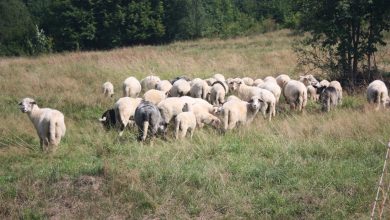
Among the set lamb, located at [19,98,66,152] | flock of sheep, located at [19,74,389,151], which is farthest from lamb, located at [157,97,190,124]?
lamb, located at [19,98,66,152]

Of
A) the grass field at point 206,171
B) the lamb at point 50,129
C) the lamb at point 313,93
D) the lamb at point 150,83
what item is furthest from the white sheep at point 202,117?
the lamb at point 150,83

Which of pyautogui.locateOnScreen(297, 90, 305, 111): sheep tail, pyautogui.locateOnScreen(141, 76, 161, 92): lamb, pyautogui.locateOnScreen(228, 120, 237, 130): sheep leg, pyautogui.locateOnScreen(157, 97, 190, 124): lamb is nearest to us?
pyautogui.locateOnScreen(228, 120, 237, 130): sheep leg

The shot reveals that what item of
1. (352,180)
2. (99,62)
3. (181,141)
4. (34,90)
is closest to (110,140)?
(181,141)

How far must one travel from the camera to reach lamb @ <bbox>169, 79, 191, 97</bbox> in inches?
610

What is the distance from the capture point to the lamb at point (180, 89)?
15.5 meters

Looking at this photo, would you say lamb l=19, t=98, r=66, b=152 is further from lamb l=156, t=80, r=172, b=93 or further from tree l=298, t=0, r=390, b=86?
tree l=298, t=0, r=390, b=86

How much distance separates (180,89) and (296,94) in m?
3.83

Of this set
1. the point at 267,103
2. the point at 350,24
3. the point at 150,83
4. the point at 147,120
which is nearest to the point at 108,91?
the point at 150,83

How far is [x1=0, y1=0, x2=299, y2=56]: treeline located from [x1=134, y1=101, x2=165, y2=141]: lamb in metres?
35.9

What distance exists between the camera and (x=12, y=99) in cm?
1728

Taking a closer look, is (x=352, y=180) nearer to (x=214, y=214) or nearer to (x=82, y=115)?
(x=214, y=214)

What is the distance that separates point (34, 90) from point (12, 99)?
1301 millimetres

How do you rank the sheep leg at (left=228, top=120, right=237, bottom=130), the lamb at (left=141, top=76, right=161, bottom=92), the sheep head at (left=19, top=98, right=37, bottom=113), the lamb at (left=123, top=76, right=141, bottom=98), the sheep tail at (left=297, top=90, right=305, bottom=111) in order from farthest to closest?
1. the lamb at (left=141, top=76, right=161, bottom=92)
2. the lamb at (left=123, top=76, right=141, bottom=98)
3. the sheep tail at (left=297, top=90, right=305, bottom=111)
4. the sheep leg at (left=228, top=120, right=237, bottom=130)
5. the sheep head at (left=19, top=98, right=37, bottom=113)

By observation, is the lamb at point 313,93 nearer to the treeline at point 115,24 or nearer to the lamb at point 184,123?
the lamb at point 184,123
